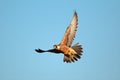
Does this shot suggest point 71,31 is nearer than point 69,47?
No

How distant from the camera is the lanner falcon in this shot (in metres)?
20.0

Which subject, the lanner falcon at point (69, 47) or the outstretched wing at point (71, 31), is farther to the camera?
the outstretched wing at point (71, 31)

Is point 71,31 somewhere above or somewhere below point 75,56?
above

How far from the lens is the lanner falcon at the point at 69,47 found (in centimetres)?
2003

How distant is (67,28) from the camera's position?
21422 mm

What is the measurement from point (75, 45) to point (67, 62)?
60.6 inches

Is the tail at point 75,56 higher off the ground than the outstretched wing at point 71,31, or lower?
lower

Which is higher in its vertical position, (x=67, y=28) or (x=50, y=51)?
(x=67, y=28)

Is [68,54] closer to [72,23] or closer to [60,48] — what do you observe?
[60,48]

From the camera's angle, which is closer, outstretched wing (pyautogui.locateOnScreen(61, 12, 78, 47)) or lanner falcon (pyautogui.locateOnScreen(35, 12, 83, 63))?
lanner falcon (pyautogui.locateOnScreen(35, 12, 83, 63))

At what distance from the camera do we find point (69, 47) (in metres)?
20.5

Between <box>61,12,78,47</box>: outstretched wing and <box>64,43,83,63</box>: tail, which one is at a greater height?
<box>61,12,78,47</box>: outstretched wing

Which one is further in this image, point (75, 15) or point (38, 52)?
point (75, 15)

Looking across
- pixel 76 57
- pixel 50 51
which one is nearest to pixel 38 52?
pixel 50 51
